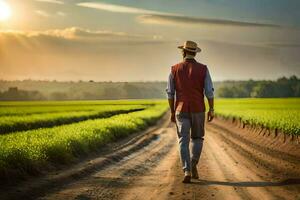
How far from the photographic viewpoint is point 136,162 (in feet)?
47.4

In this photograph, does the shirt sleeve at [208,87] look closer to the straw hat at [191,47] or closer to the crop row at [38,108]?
the straw hat at [191,47]

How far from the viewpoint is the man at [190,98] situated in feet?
35.9

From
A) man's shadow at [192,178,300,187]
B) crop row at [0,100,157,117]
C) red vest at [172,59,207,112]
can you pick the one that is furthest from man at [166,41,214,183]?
crop row at [0,100,157,117]

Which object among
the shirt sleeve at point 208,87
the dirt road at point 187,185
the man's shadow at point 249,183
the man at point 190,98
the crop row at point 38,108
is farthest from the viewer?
the crop row at point 38,108

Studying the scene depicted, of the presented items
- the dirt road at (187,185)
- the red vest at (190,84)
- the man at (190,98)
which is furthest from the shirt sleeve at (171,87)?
the dirt road at (187,185)

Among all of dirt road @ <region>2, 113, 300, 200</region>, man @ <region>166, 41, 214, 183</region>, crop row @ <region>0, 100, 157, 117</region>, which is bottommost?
crop row @ <region>0, 100, 157, 117</region>

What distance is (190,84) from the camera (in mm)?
11031

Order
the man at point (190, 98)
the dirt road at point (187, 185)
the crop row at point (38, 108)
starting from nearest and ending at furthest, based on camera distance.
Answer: the dirt road at point (187, 185), the man at point (190, 98), the crop row at point (38, 108)

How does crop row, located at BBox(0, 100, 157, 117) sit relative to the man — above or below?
below

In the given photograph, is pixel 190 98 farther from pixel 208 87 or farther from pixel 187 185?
pixel 187 185

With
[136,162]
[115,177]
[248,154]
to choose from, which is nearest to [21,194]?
[115,177]

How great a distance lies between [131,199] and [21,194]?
189cm

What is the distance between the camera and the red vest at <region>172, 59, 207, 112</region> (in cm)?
1098

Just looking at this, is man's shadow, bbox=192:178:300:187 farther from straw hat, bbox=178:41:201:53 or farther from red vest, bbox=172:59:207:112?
straw hat, bbox=178:41:201:53
